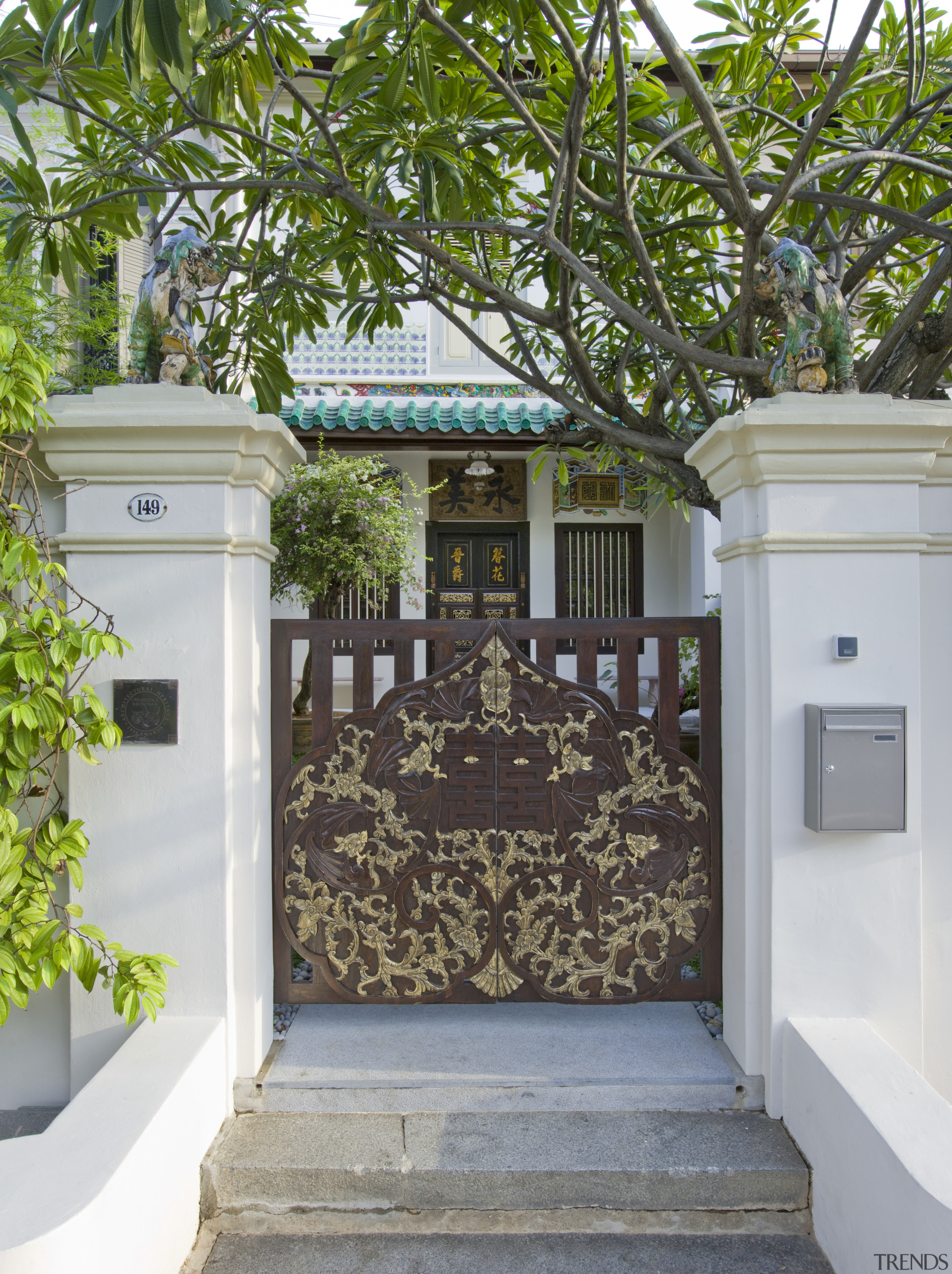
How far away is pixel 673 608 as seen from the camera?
9.17 m

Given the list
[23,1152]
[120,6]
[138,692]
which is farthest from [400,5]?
[23,1152]

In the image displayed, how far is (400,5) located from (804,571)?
1.98 m

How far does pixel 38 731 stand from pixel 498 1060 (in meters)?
1.60

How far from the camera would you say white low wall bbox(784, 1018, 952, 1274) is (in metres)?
1.57

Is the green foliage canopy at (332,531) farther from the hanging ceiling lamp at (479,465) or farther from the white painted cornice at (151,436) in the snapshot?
the white painted cornice at (151,436)

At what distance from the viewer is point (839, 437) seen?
7.23 feet

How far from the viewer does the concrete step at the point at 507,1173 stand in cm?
200

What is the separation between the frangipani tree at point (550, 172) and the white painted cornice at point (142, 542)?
1104 millimetres

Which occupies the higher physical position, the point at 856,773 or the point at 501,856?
the point at 856,773

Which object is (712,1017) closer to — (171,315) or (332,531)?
(171,315)

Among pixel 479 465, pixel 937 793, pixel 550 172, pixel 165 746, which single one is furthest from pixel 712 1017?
pixel 479 465

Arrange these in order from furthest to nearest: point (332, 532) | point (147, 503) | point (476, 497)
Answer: point (476, 497) < point (332, 532) < point (147, 503)

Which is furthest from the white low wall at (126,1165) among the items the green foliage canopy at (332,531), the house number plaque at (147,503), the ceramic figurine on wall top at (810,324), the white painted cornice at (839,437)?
the green foliage canopy at (332,531)

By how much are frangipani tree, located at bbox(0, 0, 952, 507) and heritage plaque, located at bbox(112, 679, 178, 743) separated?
4.95ft
